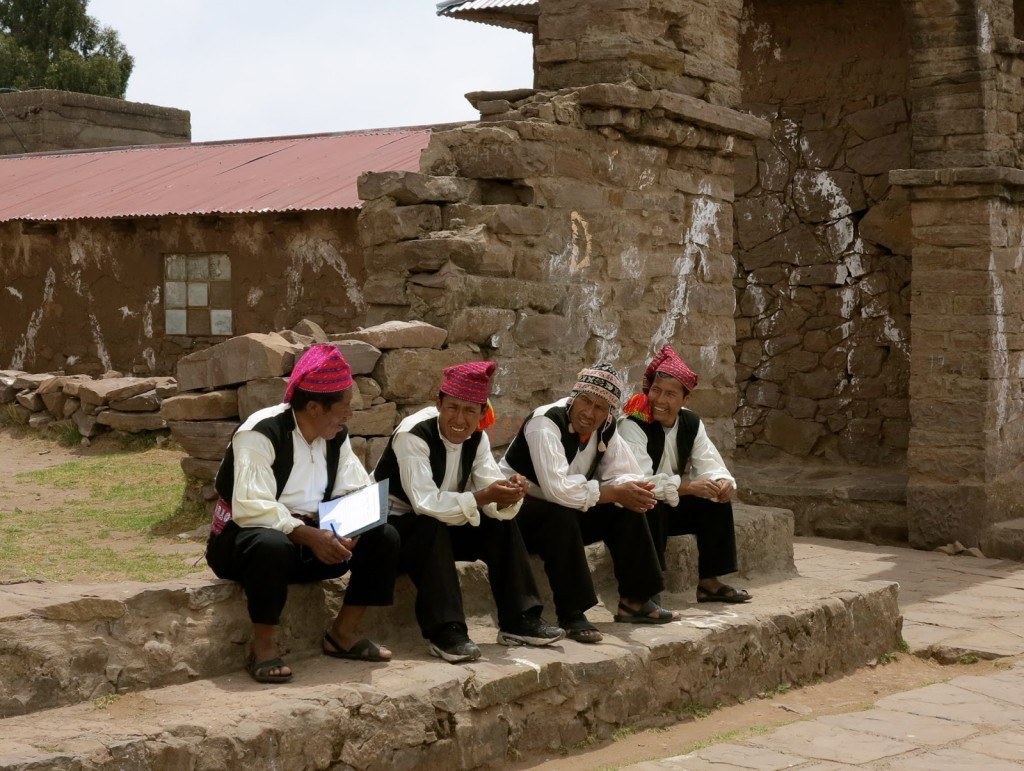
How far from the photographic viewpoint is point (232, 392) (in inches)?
269

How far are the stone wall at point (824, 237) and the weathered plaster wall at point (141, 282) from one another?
3582mm

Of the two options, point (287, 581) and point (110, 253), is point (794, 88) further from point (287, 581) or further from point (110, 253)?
point (287, 581)

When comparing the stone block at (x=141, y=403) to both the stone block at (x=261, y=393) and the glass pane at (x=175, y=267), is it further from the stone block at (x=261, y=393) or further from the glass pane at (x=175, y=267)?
the stone block at (x=261, y=393)

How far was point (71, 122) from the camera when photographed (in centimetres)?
1978

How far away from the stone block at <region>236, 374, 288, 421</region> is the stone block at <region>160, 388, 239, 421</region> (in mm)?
153

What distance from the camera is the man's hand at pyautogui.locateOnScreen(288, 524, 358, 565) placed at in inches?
175

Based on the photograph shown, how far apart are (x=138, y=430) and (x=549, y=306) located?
444 centimetres

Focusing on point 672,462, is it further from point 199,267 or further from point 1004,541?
point 199,267

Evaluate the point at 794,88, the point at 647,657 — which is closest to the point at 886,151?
the point at 794,88

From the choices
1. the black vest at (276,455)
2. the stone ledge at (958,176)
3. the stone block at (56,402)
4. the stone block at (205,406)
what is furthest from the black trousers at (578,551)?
the stone block at (56,402)

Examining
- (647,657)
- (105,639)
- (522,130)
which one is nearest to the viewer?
(105,639)

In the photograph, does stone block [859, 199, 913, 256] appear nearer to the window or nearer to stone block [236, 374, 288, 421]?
the window

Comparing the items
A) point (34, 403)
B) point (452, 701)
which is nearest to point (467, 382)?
point (452, 701)

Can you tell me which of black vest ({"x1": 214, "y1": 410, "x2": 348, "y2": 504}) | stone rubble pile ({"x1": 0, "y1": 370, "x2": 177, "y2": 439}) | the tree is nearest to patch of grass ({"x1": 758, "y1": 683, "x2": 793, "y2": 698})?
black vest ({"x1": 214, "y1": 410, "x2": 348, "y2": 504})
